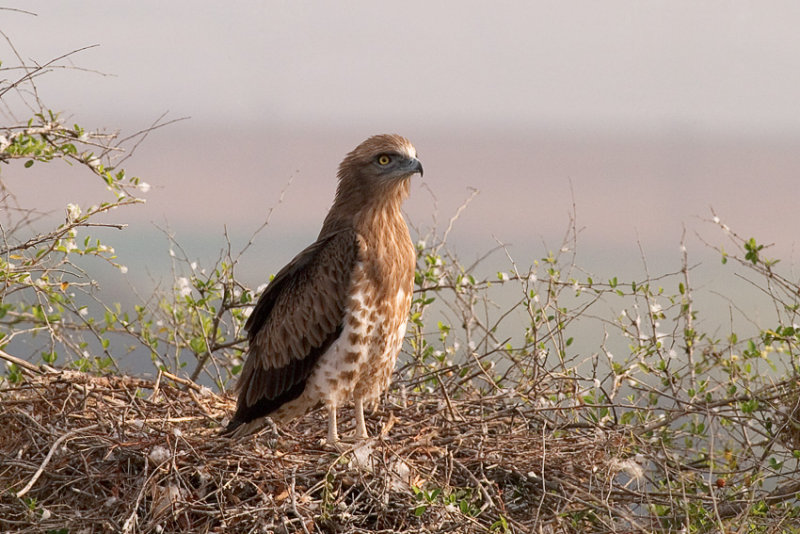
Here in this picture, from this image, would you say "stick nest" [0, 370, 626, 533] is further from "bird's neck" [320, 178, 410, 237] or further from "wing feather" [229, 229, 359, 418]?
"bird's neck" [320, 178, 410, 237]

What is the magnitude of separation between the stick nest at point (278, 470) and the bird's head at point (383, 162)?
1.60 meters

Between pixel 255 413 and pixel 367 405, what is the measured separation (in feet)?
3.00

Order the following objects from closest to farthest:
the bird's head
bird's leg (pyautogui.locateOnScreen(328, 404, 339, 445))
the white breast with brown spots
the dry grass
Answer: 1. the dry grass
2. the white breast with brown spots
3. bird's leg (pyautogui.locateOnScreen(328, 404, 339, 445))
4. the bird's head

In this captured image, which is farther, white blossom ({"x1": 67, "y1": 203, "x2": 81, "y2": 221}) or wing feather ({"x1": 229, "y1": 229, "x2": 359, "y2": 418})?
white blossom ({"x1": 67, "y1": 203, "x2": 81, "y2": 221})

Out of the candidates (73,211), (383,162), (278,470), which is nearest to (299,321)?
(278,470)

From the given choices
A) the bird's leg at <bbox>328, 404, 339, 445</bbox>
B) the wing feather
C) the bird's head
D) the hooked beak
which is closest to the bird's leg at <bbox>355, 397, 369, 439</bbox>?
the bird's leg at <bbox>328, 404, 339, 445</bbox>

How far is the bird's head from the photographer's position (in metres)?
6.74

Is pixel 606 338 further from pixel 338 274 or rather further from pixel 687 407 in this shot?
pixel 338 274

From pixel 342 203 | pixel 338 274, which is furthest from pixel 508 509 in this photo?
pixel 342 203

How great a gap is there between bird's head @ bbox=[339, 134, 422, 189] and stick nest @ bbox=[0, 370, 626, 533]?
5.26 feet

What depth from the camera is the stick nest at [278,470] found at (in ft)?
19.0

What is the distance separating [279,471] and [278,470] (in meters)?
0.01

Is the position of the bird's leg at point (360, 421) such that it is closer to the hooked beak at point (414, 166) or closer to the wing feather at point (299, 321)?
the wing feather at point (299, 321)

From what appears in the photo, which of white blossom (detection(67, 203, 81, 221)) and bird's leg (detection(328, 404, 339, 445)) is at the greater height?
white blossom (detection(67, 203, 81, 221))
